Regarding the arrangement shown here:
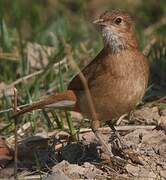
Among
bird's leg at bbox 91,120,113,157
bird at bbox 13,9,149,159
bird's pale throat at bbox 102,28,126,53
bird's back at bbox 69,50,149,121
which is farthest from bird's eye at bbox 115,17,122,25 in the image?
bird's leg at bbox 91,120,113,157

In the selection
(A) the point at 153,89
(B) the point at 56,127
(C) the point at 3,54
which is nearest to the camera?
(B) the point at 56,127

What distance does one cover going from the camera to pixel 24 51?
8344mm

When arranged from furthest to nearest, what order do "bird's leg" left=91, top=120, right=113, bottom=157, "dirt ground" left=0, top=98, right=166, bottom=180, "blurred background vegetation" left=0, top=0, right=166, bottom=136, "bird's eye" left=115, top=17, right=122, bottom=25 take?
1. "blurred background vegetation" left=0, top=0, right=166, bottom=136
2. "bird's eye" left=115, top=17, right=122, bottom=25
3. "bird's leg" left=91, top=120, right=113, bottom=157
4. "dirt ground" left=0, top=98, right=166, bottom=180

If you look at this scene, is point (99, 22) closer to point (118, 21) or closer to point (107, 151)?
point (118, 21)

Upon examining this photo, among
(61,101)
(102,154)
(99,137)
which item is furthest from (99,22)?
(102,154)

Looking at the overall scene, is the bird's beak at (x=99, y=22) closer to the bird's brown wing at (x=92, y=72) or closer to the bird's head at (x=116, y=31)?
the bird's head at (x=116, y=31)

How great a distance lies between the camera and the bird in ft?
19.1

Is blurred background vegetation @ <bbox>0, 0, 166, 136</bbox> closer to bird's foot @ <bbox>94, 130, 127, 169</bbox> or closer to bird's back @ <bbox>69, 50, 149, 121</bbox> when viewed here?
bird's back @ <bbox>69, 50, 149, 121</bbox>

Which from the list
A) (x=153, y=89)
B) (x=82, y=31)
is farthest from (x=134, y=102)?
(x=82, y=31)

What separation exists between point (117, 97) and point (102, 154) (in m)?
0.50

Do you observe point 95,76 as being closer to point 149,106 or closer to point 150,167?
point 150,167

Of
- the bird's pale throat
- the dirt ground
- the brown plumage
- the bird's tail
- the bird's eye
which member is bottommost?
the dirt ground

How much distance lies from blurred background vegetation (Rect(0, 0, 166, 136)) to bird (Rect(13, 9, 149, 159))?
0.32 metres

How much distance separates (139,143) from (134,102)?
0.49m
